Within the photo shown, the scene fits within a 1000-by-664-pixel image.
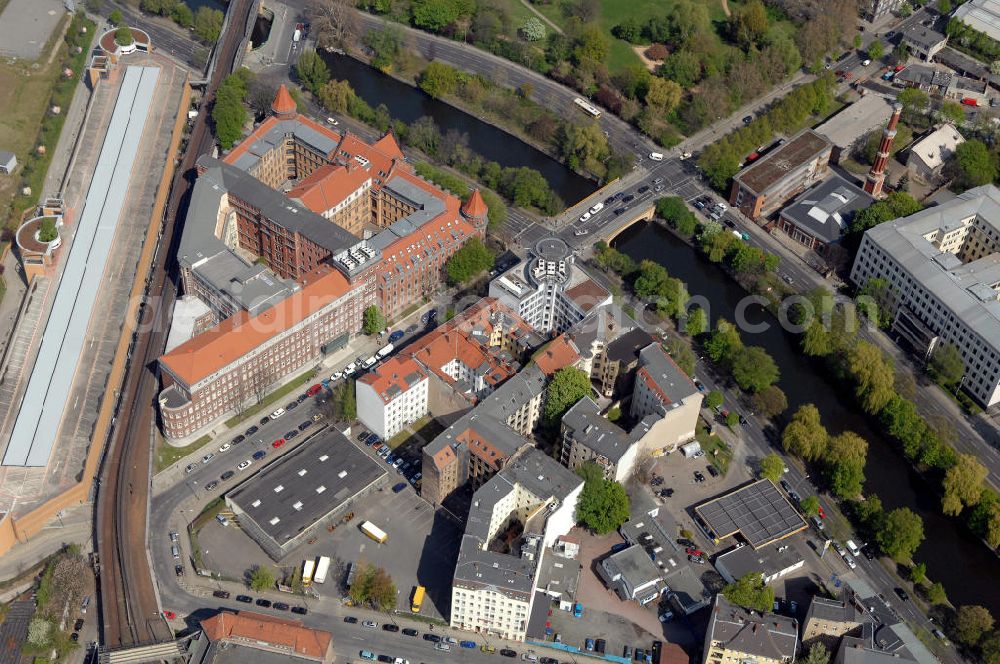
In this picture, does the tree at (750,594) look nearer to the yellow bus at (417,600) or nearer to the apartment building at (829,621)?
the apartment building at (829,621)

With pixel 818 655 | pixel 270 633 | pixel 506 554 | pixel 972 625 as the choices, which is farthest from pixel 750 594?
pixel 270 633

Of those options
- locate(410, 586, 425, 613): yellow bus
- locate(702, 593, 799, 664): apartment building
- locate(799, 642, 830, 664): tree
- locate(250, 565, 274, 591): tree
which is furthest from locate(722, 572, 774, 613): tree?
locate(250, 565, 274, 591): tree

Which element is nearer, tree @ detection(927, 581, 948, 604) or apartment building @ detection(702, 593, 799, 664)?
apartment building @ detection(702, 593, 799, 664)

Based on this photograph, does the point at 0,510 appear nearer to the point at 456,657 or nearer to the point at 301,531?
the point at 301,531

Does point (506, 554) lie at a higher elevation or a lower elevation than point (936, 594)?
higher

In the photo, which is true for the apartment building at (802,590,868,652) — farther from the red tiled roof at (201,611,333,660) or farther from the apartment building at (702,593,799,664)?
the red tiled roof at (201,611,333,660)

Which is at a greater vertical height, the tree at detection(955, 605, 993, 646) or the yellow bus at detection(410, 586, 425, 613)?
the tree at detection(955, 605, 993, 646)

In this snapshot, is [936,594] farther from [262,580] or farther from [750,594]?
[262,580]

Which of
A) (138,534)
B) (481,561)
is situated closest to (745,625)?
(481,561)
